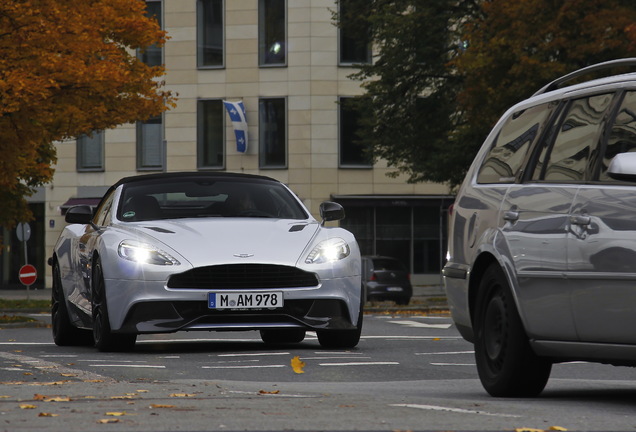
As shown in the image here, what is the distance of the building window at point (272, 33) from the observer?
54.5m

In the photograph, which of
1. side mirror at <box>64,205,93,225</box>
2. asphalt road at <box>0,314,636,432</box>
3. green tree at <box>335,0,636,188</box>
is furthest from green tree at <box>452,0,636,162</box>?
side mirror at <box>64,205,93,225</box>

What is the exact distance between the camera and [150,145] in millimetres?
56281

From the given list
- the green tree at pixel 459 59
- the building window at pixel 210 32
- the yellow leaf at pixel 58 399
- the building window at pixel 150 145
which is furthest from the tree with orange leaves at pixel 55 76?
the building window at pixel 150 145

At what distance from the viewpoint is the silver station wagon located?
7773 mm

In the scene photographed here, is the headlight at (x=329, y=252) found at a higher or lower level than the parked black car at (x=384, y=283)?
higher

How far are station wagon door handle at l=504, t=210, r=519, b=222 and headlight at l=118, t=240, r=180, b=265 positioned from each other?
441 cm

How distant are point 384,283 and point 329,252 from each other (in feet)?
91.1

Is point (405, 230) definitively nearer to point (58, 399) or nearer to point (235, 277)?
point (235, 277)

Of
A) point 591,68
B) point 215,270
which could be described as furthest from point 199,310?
point 591,68

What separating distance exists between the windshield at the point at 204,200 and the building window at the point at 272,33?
133ft

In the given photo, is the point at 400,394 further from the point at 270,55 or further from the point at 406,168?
the point at 270,55

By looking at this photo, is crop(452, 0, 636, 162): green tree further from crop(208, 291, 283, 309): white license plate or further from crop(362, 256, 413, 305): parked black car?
crop(208, 291, 283, 309): white license plate

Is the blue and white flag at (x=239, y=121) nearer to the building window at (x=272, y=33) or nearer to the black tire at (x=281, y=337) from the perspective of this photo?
the building window at (x=272, y=33)

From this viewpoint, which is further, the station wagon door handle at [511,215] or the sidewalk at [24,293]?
the sidewalk at [24,293]
